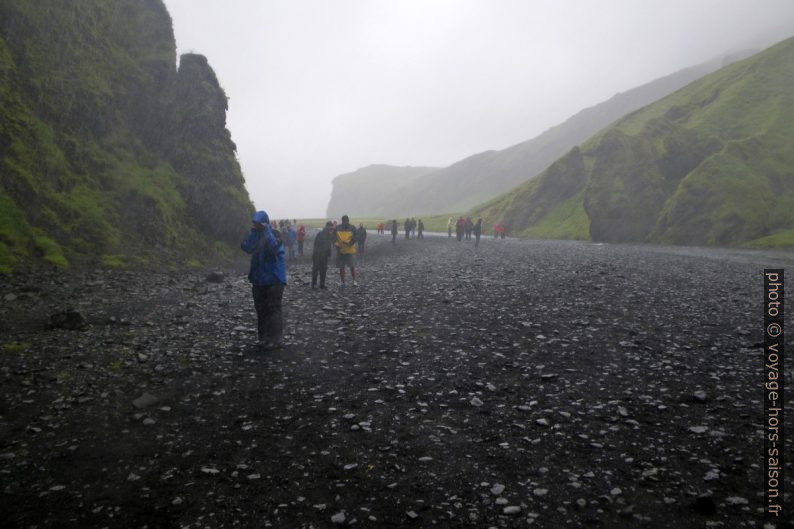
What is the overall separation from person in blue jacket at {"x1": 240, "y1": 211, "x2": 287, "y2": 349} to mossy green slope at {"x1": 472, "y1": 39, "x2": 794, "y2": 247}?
6478 cm

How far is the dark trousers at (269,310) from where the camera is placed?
45.7 feet

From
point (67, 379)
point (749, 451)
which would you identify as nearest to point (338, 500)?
point (749, 451)

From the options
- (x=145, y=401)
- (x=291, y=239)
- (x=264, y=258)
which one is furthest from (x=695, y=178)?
(x=145, y=401)

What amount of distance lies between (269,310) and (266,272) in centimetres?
120

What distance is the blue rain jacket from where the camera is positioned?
13.7 m

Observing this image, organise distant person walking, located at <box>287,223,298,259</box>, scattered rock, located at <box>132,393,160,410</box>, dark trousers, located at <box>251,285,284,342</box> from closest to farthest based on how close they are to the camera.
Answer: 1. scattered rock, located at <box>132,393,160,410</box>
2. dark trousers, located at <box>251,285,284,342</box>
3. distant person walking, located at <box>287,223,298,259</box>

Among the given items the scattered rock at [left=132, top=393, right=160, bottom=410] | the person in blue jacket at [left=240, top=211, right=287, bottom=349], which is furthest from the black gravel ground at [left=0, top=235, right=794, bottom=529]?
the person in blue jacket at [left=240, top=211, right=287, bottom=349]

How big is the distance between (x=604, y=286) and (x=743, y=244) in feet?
158

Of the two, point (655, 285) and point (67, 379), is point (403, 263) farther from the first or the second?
point (67, 379)

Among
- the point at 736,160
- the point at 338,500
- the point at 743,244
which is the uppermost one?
the point at 736,160

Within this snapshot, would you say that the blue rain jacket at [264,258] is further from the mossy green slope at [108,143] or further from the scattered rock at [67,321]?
the mossy green slope at [108,143]

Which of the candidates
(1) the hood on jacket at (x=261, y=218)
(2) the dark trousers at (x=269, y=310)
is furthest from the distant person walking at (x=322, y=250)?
(1) the hood on jacket at (x=261, y=218)

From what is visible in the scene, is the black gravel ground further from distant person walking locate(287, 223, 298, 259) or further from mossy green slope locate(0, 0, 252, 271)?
distant person walking locate(287, 223, 298, 259)

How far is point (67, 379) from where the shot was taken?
35.3ft
